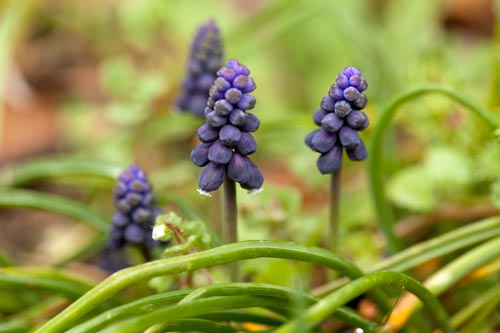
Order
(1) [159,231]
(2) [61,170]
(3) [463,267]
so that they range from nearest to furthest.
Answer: (1) [159,231]
(3) [463,267]
(2) [61,170]

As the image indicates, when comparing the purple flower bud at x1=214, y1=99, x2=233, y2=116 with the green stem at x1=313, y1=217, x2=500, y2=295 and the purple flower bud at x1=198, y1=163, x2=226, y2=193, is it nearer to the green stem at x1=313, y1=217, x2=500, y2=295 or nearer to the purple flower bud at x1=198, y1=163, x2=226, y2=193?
the purple flower bud at x1=198, y1=163, x2=226, y2=193

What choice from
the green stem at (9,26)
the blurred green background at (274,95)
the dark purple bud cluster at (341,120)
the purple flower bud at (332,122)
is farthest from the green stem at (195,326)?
the green stem at (9,26)

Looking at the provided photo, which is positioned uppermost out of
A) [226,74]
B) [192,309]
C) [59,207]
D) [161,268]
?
[59,207]

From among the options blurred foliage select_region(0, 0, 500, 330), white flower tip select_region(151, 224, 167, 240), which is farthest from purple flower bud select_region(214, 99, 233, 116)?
blurred foliage select_region(0, 0, 500, 330)

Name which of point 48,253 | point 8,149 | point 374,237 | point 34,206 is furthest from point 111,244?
point 8,149

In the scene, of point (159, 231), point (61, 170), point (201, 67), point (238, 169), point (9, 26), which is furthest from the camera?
point (9, 26)

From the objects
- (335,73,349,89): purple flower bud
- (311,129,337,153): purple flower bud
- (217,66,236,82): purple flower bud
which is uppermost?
(335,73,349,89): purple flower bud

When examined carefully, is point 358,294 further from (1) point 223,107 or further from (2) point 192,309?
(1) point 223,107

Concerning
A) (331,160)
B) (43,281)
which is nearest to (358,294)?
(331,160)

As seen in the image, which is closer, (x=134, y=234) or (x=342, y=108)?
(x=342, y=108)
